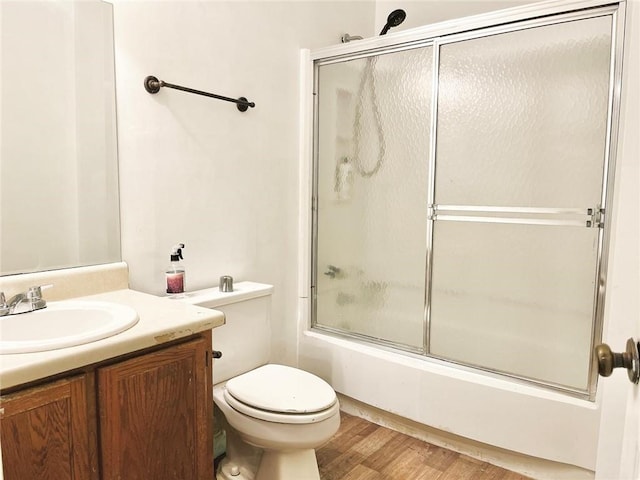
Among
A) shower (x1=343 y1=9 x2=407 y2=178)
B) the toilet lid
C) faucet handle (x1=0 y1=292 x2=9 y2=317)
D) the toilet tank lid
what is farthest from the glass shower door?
faucet handle (x1=0 y1=292 x2=9 y2=317)

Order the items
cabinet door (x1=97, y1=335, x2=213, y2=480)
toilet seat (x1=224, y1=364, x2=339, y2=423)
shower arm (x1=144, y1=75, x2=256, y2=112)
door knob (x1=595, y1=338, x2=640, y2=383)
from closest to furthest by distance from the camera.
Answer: door knob (x1=595, y1=338, x2=640, y2=383), cabinet door (x1=97, y1=335, x2=213, y2=480), toilet seat (x1=224, y1=364, x2=339, y2=423), shower arm (x1=144, y1=75, x2=256, y2=112)

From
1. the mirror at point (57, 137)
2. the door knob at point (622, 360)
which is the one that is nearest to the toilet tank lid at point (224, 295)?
the mirror at point (57, 137)

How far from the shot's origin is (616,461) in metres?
1.04

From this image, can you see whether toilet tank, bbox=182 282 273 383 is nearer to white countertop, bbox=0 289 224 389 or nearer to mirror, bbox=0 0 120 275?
white countertop, bbox=0 289 224 389

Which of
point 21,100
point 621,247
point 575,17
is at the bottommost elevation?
point 621,247

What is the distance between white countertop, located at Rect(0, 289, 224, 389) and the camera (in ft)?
2.99

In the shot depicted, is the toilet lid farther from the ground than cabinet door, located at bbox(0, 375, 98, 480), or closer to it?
closer to it

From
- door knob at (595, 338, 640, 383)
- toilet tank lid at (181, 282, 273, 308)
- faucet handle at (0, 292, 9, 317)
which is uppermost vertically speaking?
door knob at (595, 338, 640, 383)

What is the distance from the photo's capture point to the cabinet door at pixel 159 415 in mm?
1078

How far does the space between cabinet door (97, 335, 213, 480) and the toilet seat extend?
23 centimetres

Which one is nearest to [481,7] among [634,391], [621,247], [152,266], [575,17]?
[575,17]

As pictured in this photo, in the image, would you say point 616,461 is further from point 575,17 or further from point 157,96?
point 157,96

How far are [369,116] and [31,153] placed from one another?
151 cm

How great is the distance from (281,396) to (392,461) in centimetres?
72
